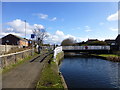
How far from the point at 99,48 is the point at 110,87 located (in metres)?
43.1

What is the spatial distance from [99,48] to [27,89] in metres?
50.2

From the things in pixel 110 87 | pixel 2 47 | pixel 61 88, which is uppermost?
pixel 2 47

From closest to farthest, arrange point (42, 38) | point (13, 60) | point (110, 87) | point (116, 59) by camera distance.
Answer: point (110, 87)
point (13, 60)
point (116, 59)
point (42, 38)

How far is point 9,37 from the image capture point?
70125mm

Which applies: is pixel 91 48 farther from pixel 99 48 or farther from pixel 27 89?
pixel 27 89

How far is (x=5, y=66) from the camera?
14438 mm

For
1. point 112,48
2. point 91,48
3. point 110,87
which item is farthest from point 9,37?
point 110,87

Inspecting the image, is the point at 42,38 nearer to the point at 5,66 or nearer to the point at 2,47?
the point at 2,47

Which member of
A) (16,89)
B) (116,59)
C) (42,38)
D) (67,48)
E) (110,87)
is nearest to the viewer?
(16,89)

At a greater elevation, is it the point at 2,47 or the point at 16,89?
the point at 2,47

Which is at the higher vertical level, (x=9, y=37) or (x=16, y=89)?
(x=9, y=37)

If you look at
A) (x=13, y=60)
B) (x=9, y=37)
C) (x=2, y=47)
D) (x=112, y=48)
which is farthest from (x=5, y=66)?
(x=9, y=37)

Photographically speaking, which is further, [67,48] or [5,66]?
[67,48]

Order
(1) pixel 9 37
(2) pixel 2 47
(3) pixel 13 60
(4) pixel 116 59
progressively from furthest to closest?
(1) pixel 9 37, (4) pixel 116 59, (2) pixel 2 47, (3) pixel 13 60
